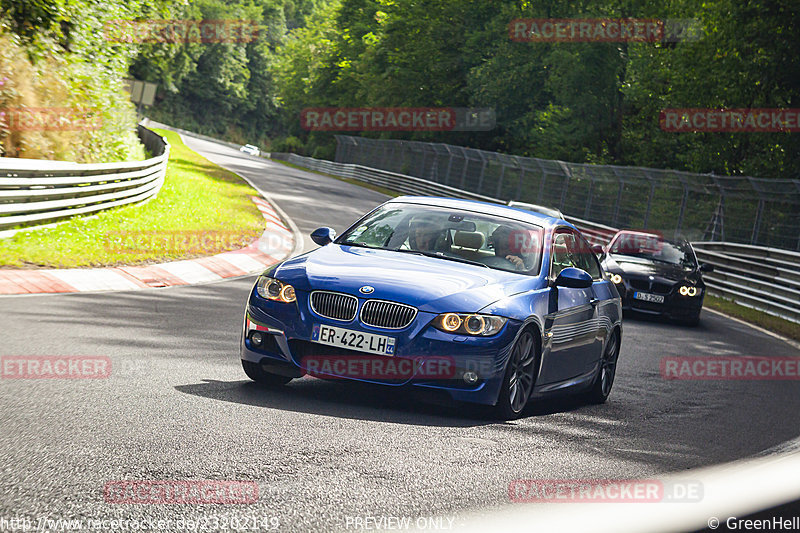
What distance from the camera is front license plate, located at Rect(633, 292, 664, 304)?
57.5ft

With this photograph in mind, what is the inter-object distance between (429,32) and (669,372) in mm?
55450

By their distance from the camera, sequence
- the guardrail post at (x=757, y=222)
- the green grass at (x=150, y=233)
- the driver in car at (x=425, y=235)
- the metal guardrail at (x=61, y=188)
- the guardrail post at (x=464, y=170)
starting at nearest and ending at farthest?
1. the driver in car at (x=425, y=235)
2. the green grass at (x=150, y=233)
3. the metal guardrail at (x=61, y=188)
4. the guardrail post at (x=757, y=222)
5. the guardrail post at (x=464, y=170)

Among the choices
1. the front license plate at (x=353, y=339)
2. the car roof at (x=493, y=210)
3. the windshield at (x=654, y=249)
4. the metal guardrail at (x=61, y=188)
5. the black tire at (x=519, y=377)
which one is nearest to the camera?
the front license plate at (x=353, y=339)

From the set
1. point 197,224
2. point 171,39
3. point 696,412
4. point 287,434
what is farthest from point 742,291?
point 171,39

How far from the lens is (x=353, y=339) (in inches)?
267

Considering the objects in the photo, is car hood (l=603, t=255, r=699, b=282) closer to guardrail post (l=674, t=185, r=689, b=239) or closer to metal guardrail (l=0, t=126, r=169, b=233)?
metal guardrail (l=0, t=126, r=169, b=233)

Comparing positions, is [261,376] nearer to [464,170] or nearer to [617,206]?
[617,206]

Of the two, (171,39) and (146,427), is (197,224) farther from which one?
(171,39)

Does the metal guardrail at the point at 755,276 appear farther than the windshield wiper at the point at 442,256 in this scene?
Yes

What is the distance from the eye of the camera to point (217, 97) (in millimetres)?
134375

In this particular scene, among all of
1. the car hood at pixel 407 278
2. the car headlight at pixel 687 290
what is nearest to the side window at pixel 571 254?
the car hood at pixel 407 278

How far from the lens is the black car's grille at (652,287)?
17.5m

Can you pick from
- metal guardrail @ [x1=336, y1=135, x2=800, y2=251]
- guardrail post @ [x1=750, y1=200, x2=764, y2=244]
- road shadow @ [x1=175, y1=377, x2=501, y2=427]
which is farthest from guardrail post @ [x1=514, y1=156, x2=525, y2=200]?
road shadow @ [x1=175, y1=377, x2=501, y2=427]

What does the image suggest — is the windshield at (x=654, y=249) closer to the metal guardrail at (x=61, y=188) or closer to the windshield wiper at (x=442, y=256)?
the metal guardrail at (x=61, y=188)
